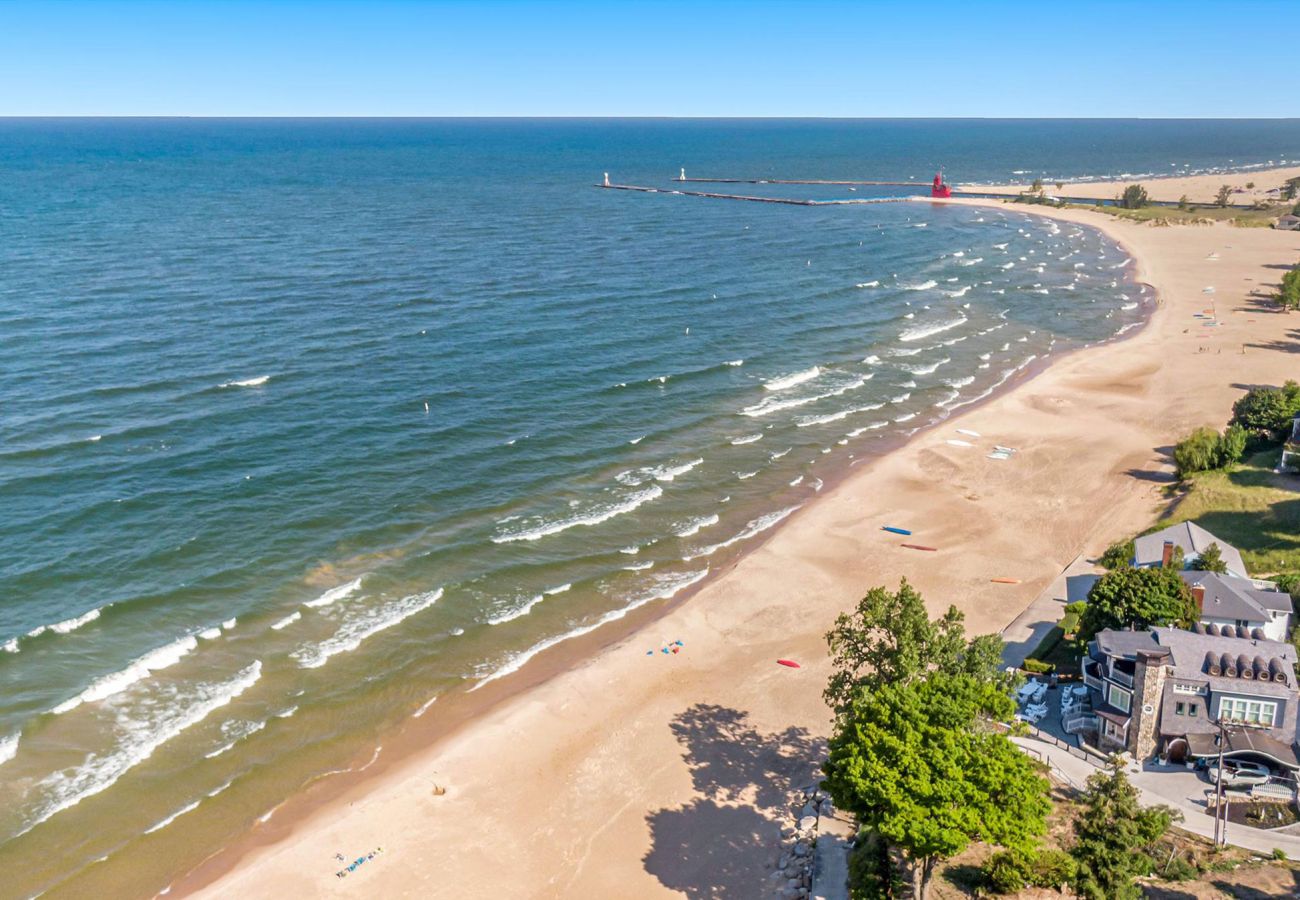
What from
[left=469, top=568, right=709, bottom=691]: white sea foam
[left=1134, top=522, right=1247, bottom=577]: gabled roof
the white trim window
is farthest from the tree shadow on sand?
[left=1134, top=522, right=1247, bottom=577]: gabled roof

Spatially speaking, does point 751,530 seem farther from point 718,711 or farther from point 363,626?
point 363,626

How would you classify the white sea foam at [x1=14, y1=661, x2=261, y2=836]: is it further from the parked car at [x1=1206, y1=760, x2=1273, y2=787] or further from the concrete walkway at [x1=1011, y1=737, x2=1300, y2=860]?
the parked car at [x1=1206, y1=760, x2=1273, y2=787]

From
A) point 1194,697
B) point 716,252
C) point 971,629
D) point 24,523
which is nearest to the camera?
point 1194,697

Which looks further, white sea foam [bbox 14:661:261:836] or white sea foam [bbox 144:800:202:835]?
white sea foam [bbox 14:661:261:836]

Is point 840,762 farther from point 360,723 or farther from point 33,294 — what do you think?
point 33,294

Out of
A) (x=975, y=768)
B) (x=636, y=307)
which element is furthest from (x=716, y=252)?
(x=975, y=768)

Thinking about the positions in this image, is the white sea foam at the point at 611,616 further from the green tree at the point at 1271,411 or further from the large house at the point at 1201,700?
the green tree at the point at 1271,411

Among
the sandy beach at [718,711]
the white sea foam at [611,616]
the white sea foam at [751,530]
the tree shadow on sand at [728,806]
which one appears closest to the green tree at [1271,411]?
the sandy beach at [718,711]
